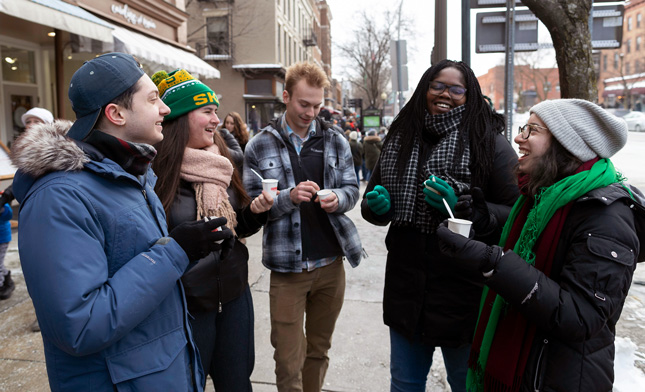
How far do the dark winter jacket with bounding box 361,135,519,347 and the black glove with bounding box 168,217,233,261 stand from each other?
103 centimetres

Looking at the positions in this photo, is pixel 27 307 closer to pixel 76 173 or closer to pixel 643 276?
pixel 76 173

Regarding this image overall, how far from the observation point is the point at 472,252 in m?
1.64

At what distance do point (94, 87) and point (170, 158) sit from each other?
751 millimetres

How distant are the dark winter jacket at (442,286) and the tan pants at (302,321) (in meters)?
0.65

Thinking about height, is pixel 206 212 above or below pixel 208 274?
above

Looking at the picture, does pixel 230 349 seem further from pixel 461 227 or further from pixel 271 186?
pixel 461 227

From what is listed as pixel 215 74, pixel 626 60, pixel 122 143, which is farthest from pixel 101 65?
pixel 626 60

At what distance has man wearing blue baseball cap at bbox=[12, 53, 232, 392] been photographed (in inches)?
49.7

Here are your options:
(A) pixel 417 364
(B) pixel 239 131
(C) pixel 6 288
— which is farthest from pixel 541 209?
(B) pixel 239 131

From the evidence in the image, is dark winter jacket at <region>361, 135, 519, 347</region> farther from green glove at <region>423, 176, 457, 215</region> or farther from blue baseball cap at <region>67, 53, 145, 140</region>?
→ blue baseball cap at <region>67, 53, 145, 140</region>

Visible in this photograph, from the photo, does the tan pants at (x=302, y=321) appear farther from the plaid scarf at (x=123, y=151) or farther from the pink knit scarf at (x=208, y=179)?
the plaid scarf at (x=123, y=151)

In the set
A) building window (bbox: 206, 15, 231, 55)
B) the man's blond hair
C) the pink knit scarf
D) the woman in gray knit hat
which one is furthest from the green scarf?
building window (bbox: 206, 15, 231, 55)

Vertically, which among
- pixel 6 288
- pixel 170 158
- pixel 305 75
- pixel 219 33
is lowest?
pixel 6 288

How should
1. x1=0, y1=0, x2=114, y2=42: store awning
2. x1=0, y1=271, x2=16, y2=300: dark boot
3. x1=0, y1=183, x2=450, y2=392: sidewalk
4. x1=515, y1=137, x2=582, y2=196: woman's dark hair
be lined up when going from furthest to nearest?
1. x1=0, y1=0, x2=114, y2=42: store awning
2. x1=0, y1=271, x2=16, y2=300: dark boot
3. x1=0, y1=183, x2=450, y2=392: sidewalk
4. x1=515, y1=137, x2=582, y2=196: woman's dark hair
